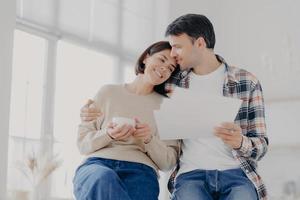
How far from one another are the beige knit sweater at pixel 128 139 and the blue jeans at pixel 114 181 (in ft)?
0.09

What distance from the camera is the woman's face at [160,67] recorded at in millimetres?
1854

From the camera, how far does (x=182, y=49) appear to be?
184cm

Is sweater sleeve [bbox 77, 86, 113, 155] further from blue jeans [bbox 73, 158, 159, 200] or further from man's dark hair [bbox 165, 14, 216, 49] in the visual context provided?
man's dark hair [bbox 165, 14, 216, 49]

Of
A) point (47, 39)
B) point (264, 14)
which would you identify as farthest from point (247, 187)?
point (264, 14)

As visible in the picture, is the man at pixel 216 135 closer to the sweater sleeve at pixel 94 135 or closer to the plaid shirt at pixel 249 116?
the plaid shirt at pixel 249 116

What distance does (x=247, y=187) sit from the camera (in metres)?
1.72

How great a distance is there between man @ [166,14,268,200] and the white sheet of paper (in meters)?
0.03

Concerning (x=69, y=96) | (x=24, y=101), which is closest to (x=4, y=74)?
(x=24, y=101)

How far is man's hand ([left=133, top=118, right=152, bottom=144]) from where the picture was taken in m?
1.68

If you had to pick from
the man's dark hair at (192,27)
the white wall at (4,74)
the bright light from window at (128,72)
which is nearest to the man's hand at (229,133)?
the man's dark hair at (192,27)

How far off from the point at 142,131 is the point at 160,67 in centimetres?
28

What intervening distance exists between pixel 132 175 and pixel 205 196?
254mm

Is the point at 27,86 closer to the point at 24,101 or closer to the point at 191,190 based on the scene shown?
the point at 24,101

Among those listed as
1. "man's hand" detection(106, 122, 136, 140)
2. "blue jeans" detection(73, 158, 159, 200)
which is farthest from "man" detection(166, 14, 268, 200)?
"man's hand" detection(106, 122, 136, 140)
